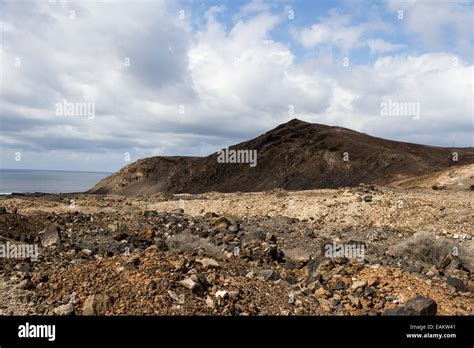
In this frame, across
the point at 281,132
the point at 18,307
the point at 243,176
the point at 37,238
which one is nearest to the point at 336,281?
the point at 18,307

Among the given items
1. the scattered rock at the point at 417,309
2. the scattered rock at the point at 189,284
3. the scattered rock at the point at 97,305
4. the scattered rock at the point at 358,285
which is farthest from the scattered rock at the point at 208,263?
the scattered rock at the point at 417,309

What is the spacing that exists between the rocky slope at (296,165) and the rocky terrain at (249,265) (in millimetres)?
23088

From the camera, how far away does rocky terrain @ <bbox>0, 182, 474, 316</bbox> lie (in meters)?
7.24

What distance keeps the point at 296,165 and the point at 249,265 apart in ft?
146

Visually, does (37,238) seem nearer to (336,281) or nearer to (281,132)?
(336,281)

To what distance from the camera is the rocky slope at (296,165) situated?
4394cm

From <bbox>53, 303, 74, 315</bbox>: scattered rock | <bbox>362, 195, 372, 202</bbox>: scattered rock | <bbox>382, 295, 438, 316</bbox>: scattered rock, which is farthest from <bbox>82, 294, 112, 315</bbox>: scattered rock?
<bbox>362, 195, 372, 202</bbox>: scattered rock

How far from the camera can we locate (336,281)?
9.09m

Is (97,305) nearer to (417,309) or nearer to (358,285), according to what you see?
(358,285)

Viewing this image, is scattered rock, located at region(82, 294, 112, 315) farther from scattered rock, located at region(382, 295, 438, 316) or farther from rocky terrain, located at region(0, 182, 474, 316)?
scattered rock, located at region(382, 295, 438, 316)

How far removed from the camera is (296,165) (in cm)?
5397

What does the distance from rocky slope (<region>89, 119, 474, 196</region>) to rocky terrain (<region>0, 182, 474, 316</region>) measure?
23.1m

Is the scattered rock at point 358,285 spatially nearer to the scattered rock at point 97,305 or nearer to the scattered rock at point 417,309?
the scattered rock at point 417,309
